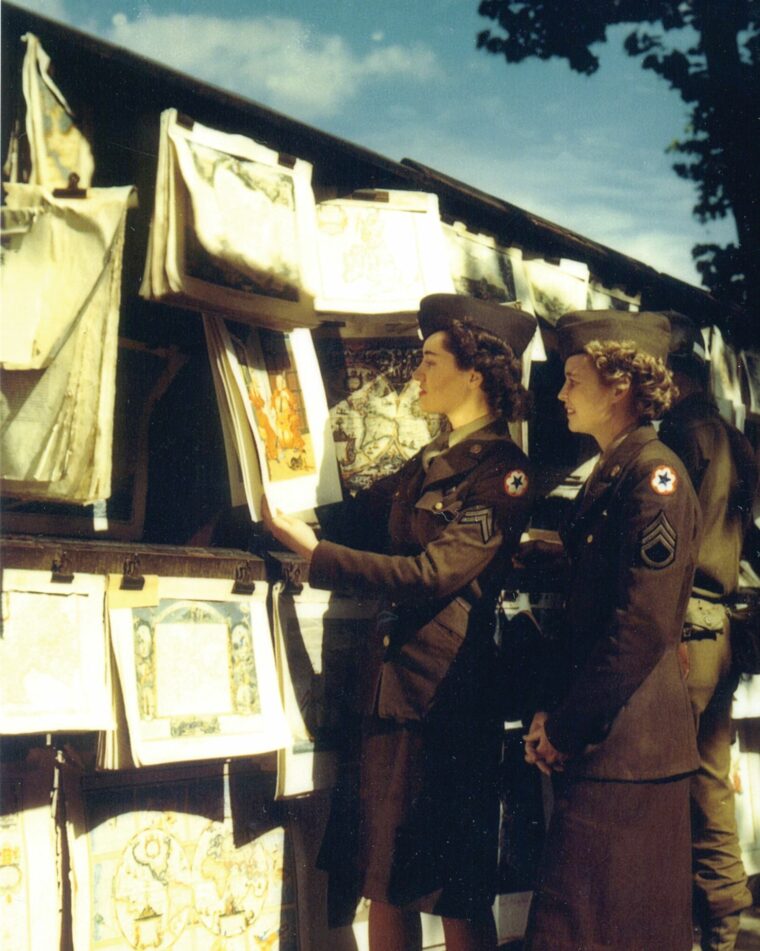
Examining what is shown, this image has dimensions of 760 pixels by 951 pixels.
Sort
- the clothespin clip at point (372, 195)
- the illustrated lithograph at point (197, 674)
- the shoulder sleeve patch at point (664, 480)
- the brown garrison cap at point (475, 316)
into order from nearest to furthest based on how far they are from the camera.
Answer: the shoulder sleeve patch at point (664, 480) → the illustrated lithograph at point (197, 674) → the brown garrison cap at point (475, 316) → the clothespin clip at point (372, 195)

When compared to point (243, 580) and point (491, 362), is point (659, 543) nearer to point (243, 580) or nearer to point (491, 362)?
point (491, 362)

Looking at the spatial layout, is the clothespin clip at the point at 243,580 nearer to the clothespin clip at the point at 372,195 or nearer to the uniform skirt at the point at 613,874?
the uniform skirt at the point at 613,874

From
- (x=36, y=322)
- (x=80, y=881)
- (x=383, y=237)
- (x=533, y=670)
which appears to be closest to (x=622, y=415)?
(x=533, y=670)

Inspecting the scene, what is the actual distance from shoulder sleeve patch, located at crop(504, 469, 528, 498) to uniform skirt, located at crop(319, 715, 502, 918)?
0.74 meters

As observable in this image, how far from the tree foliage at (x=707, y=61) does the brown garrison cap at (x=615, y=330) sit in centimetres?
321

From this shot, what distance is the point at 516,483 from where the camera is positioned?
3.41m

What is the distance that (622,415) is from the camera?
3.34 metres

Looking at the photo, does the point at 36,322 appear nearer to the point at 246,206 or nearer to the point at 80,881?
the point at 246,206

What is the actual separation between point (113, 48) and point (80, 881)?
249cm

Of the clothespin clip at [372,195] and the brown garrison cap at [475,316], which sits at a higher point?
the clothespin clip at [372,195]

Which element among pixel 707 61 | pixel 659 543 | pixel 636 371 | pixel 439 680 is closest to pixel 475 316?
pixel 636 371

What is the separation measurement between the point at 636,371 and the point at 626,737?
1.12 m

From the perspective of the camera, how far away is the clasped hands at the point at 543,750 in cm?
299

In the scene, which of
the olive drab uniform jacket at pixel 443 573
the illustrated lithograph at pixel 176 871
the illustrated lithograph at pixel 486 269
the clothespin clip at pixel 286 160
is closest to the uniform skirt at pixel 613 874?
the olive drab uniform jacket at pixel 443 573
